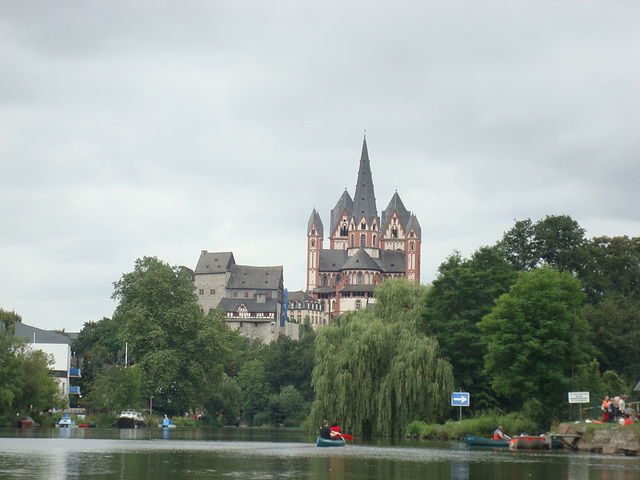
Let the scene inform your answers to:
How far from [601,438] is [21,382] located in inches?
1833

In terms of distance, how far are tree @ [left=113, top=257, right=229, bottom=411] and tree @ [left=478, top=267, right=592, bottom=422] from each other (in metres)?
34.6

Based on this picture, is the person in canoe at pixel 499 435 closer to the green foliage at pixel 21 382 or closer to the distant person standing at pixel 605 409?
the distant person standing at pixel 605 409

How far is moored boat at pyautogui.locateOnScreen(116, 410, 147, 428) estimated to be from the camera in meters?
77.2

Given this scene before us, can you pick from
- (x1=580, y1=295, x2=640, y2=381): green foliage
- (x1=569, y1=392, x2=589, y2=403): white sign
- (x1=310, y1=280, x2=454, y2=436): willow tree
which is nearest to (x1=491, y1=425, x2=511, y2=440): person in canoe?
(x1=569, y1=392, x2=589, y2=403): white sign

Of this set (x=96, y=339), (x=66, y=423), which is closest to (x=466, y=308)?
(x=66, y=423)

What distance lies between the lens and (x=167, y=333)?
77562mm

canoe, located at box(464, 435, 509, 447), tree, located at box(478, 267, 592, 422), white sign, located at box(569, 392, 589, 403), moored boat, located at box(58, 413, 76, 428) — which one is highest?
tree, located at box(478, 267, 592, 422)

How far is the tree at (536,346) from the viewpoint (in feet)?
156

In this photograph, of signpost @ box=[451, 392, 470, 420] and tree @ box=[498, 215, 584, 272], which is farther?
tree @ box=[498, 215, 584, 272]

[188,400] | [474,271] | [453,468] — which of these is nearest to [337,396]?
[474,271]

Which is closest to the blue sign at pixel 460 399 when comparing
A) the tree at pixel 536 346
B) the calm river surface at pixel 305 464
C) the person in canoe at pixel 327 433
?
the tree at pixel 536 346

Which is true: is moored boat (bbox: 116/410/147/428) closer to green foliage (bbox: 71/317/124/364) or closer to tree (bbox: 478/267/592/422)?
tree (bbox: 478/267/592/422)

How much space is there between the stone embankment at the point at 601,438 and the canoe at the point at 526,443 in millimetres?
956

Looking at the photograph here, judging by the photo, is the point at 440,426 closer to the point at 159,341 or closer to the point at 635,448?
the point at 635,448
